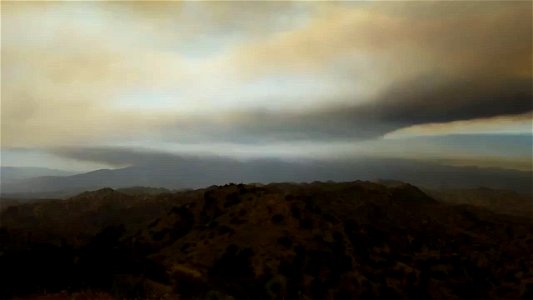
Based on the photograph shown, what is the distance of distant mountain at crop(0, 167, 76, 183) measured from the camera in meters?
8.81

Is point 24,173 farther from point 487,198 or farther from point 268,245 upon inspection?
point 487,198

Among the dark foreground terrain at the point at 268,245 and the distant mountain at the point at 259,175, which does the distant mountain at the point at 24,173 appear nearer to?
the distant mountain at the point at 259,175

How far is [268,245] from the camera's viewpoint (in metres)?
8.43

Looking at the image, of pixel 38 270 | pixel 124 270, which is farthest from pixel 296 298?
pixel 38 270

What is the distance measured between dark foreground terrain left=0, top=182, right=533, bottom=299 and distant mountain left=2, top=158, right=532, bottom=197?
0.47 ft

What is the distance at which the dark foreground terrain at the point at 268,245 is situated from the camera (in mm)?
8164

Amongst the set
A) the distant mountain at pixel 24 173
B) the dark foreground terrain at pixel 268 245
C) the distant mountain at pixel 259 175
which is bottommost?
the dark foreground terrain at pixel 268 245

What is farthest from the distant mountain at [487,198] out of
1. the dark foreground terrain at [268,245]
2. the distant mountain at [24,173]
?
the distant mountain at [24,173]

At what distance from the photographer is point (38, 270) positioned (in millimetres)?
8211

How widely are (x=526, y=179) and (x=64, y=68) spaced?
6.38 m

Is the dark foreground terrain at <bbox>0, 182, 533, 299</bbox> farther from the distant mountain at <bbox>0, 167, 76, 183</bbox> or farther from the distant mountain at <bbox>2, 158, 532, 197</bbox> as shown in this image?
the distant mountain at <bbox>0, 167, 76, 183</bbox>

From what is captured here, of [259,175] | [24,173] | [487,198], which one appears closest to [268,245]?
[259,175]

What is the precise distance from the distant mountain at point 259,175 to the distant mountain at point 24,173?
0.06m

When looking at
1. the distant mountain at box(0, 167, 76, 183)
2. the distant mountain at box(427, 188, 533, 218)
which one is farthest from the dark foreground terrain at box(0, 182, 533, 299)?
the distant mountain at box(0, 167, 76, 183)
